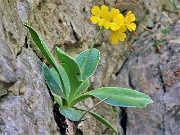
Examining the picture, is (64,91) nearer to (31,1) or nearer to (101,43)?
(31,1)

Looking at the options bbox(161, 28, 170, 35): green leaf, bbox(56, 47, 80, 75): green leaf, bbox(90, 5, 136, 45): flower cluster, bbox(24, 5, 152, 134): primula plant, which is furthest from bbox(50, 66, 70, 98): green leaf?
bbox(161, 28, 170, 35): green leaf

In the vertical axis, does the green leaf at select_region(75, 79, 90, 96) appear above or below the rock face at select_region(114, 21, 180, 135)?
above

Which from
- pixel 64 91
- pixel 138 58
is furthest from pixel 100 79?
pixel 64 91

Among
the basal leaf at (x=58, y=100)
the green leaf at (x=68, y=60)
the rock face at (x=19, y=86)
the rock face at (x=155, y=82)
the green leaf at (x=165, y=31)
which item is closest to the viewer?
the rock face at (x=19, y=86)

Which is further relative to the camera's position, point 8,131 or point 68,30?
point 68,30

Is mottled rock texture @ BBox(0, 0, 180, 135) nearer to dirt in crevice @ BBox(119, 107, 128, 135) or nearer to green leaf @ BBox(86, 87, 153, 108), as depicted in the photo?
dirt in crevice @ BBox(119, 107, 128, 135)

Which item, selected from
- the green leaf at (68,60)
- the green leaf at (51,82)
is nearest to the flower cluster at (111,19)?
the green leaf at (68,60)

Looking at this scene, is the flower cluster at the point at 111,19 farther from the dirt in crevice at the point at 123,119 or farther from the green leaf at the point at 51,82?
the dirt in crevice at the point at 123,119
